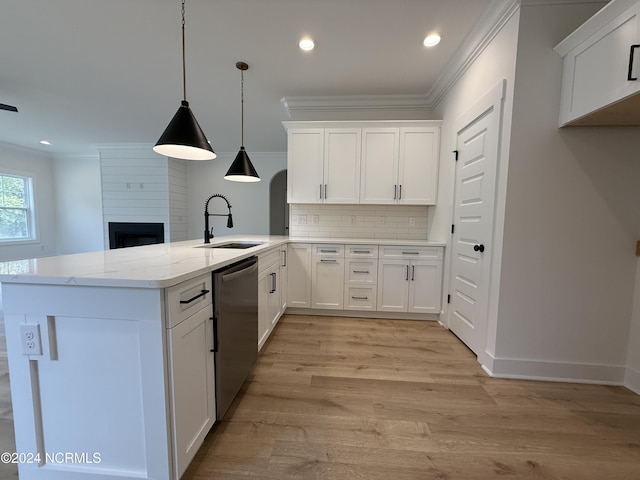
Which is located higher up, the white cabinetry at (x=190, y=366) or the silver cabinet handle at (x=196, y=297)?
the silver cabinet handle at (x=196, y=297)

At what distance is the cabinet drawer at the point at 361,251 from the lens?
305 cm

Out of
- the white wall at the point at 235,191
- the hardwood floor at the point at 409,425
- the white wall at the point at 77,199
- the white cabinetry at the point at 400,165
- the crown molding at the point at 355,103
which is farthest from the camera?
the white wall at the point at 77,199

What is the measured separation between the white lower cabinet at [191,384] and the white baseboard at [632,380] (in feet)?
9.20

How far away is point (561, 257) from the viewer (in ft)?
6.06

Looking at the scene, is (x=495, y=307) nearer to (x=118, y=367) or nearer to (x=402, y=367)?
(x=402, y=367)

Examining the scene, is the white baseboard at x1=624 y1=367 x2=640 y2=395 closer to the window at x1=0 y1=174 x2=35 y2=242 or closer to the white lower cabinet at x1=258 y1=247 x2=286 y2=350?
the white lower cabinet at x1=258 y1=247 x2=286 y2=350

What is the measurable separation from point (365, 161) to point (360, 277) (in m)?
1.46

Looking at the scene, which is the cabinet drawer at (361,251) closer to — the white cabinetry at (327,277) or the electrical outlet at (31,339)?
the white cabinetry at (327,277)

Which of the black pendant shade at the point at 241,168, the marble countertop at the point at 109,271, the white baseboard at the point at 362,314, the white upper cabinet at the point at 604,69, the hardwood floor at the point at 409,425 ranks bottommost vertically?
the hardwood floor at the point at 409,425

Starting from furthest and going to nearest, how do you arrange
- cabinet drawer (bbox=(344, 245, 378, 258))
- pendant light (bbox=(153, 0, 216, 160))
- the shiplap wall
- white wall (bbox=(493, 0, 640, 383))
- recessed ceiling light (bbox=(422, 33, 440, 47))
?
the shiplap wall, cabinet drawer (bbox=(344, 245, 378, 258)), recessed ceiling light (bbox=(422, 33, 440, 47)), white wall (bbox=(493, 0, 640, 383)), pendant light (bbox=(153, 0, 216, 160))

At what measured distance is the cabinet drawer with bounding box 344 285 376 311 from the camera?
3.09 m

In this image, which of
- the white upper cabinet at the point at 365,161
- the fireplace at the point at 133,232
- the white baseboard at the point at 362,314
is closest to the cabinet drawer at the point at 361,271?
the white baseboard at the point at 362,314

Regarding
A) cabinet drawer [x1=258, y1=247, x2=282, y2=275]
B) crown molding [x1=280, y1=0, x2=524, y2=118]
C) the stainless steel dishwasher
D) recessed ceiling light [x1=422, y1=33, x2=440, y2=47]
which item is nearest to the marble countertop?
the stainless steel dishwasher

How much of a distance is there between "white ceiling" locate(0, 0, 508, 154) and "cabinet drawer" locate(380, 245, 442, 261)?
1899 mm
